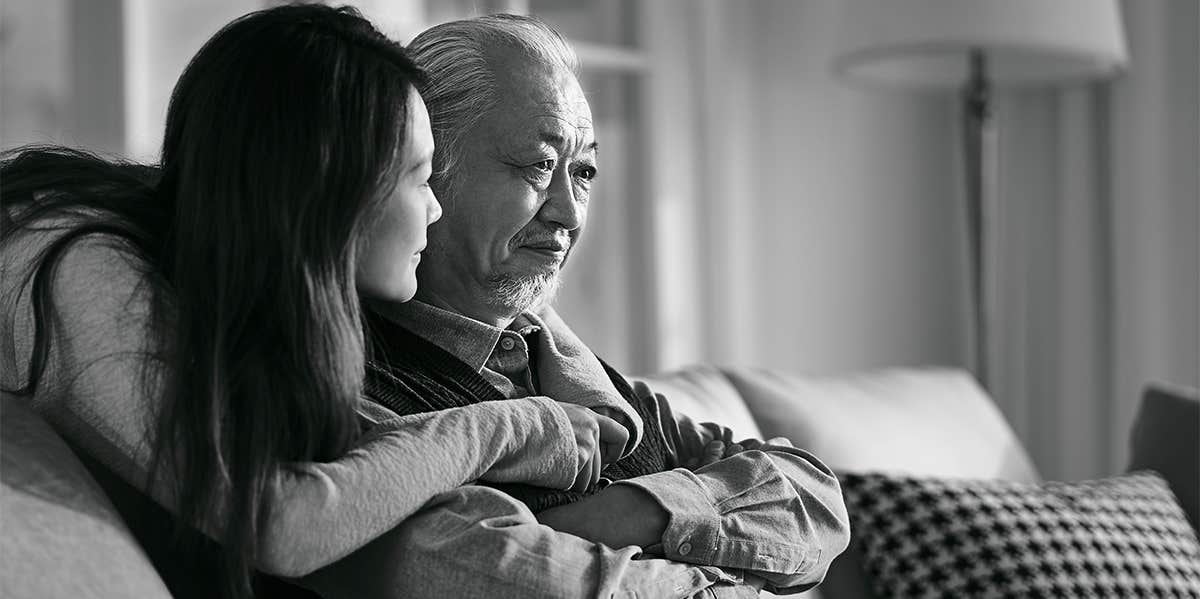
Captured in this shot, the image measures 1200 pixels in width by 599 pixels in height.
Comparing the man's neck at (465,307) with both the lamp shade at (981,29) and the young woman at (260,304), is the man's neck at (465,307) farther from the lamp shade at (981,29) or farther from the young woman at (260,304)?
the lamp shade at (981,29)

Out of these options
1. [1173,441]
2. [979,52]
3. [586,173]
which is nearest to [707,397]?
[586,173]

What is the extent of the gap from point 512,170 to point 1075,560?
3.35ft

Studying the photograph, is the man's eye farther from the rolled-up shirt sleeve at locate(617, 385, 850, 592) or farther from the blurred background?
the blurred background

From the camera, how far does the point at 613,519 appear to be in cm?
108

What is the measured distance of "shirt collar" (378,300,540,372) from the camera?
47.3 inches

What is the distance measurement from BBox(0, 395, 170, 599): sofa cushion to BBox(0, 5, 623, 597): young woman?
33 mm

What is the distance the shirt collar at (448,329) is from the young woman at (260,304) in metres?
0.17

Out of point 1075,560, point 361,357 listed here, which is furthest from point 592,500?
point 1075,560

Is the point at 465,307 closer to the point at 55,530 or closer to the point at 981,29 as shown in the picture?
the point at 55,530

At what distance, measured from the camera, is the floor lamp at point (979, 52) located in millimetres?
2725

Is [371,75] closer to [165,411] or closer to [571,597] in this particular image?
[165,411]

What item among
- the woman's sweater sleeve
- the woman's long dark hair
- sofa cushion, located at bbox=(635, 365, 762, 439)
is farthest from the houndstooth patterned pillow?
the woman's long dark hair

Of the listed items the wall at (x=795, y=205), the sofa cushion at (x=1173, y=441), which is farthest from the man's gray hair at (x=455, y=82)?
the wall at (x=795, y=205)

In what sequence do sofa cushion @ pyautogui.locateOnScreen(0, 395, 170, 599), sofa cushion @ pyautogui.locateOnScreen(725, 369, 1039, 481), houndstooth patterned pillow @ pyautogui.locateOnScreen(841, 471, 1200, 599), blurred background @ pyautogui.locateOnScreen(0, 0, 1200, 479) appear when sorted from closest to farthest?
sofa cushion @ pyautogui.locateOnScreen(0, 395, 170, 599), houndstooth patterned pillow @ pyautogui.locateOnScreen(841, 471, 1200, 599), sofa cushion @ pyautogui.locateOnScreen(725, 369, 1039, 481), blurred background @ pyautogui.locateOnScreen(0, 0, 1200, 479)
